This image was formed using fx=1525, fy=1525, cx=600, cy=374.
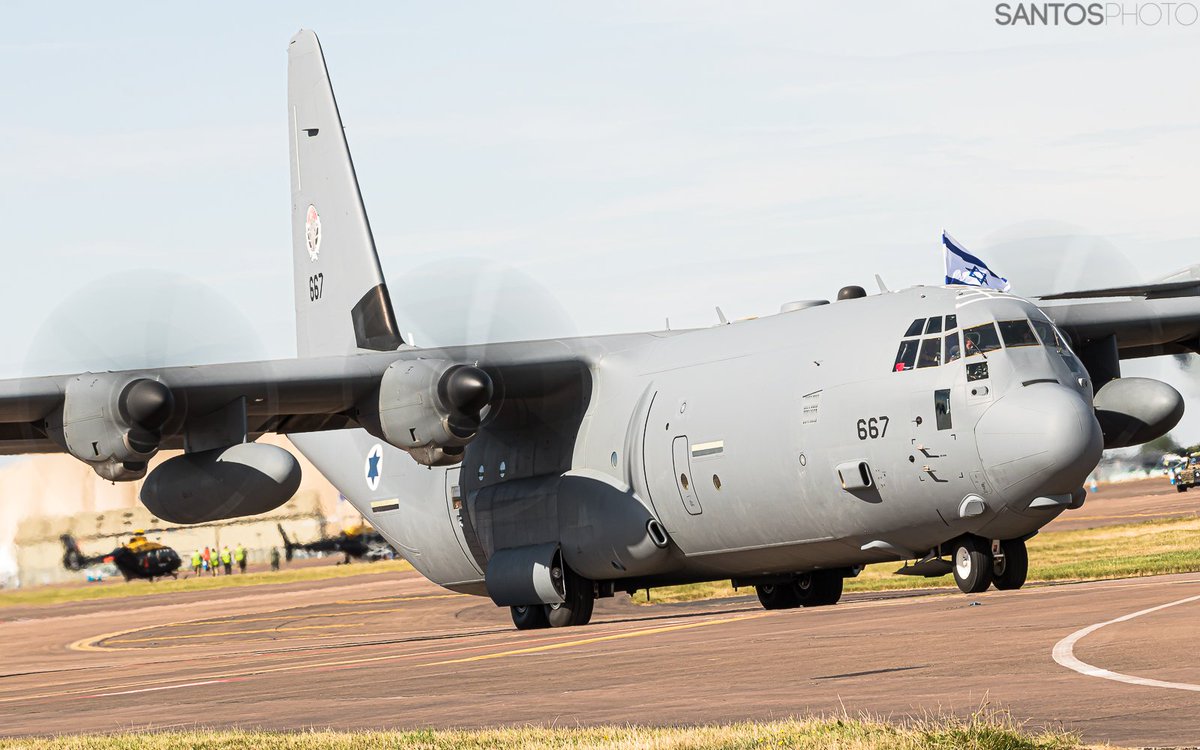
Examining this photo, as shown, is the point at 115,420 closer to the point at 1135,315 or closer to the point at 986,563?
the point at 986,563

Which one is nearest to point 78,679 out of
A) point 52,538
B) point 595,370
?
point 595,370

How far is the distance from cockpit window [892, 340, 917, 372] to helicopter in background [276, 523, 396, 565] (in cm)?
4073

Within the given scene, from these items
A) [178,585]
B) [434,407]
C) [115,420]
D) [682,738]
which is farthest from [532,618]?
[178,585]

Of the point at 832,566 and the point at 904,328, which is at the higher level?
the point at 904,328

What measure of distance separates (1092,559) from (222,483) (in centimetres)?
2206

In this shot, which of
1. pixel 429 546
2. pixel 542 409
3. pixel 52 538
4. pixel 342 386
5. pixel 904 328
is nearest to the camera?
pixel 904 328

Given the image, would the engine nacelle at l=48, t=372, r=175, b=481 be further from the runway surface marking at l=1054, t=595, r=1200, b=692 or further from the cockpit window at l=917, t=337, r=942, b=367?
the runway surface marking at l=1054, t=595, r=1200, b=692

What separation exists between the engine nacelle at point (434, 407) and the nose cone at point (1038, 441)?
730 cm

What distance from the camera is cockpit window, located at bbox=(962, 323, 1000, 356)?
18.1 m

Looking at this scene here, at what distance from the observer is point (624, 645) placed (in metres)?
17.4

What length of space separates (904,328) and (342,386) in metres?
8.46

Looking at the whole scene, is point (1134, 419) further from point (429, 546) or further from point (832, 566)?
point (429, 546)

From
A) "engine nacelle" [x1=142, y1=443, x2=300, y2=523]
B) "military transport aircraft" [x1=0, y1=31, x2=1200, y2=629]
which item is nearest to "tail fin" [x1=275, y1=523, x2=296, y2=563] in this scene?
"military transport aircraft" [x1=0, y1=31, x2=1200, y2=629]

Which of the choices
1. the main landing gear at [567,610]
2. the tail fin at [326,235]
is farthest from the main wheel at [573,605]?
the tail fin at [326,235]
